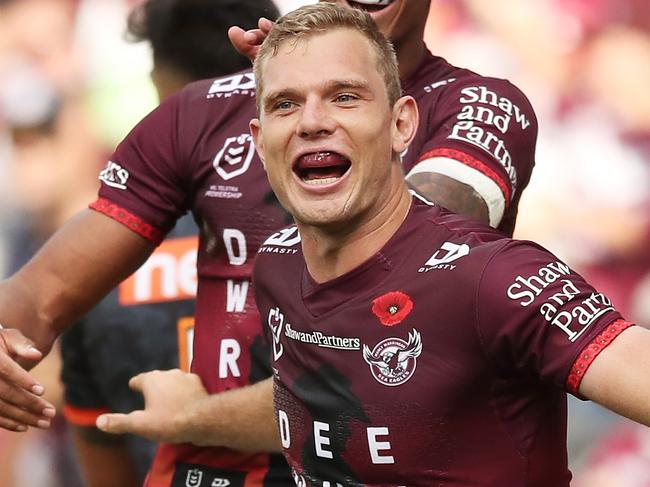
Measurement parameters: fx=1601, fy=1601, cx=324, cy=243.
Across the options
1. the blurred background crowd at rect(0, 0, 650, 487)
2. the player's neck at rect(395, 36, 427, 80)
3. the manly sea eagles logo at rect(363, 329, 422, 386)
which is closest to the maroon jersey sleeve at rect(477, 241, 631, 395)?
the manly sea eagles logo at rect(363, 329, 422, 386)

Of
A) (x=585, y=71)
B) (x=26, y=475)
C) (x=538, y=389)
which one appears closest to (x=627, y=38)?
(x=585, y=71)

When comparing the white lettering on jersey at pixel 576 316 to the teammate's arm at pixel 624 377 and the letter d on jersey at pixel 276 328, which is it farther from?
the letter d on jersey at pixel 276 328

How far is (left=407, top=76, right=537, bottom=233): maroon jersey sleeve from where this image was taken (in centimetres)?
351

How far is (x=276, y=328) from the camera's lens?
3.21m

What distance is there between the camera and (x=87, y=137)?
6023 millimetres

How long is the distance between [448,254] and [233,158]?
101cm

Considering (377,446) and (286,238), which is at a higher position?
(286,238)

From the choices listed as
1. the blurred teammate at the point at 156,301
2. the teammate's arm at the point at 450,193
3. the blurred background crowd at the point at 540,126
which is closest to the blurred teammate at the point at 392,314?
the teammate's arm at the point at 450,193

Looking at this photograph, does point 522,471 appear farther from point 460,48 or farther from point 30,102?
point 30,102

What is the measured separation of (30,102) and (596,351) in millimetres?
3816

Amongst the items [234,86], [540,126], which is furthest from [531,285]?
[540,126]

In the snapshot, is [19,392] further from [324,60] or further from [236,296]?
[324,60]

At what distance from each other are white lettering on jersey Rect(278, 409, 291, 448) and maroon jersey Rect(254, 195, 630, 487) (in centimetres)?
2

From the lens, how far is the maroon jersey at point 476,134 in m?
3.52
